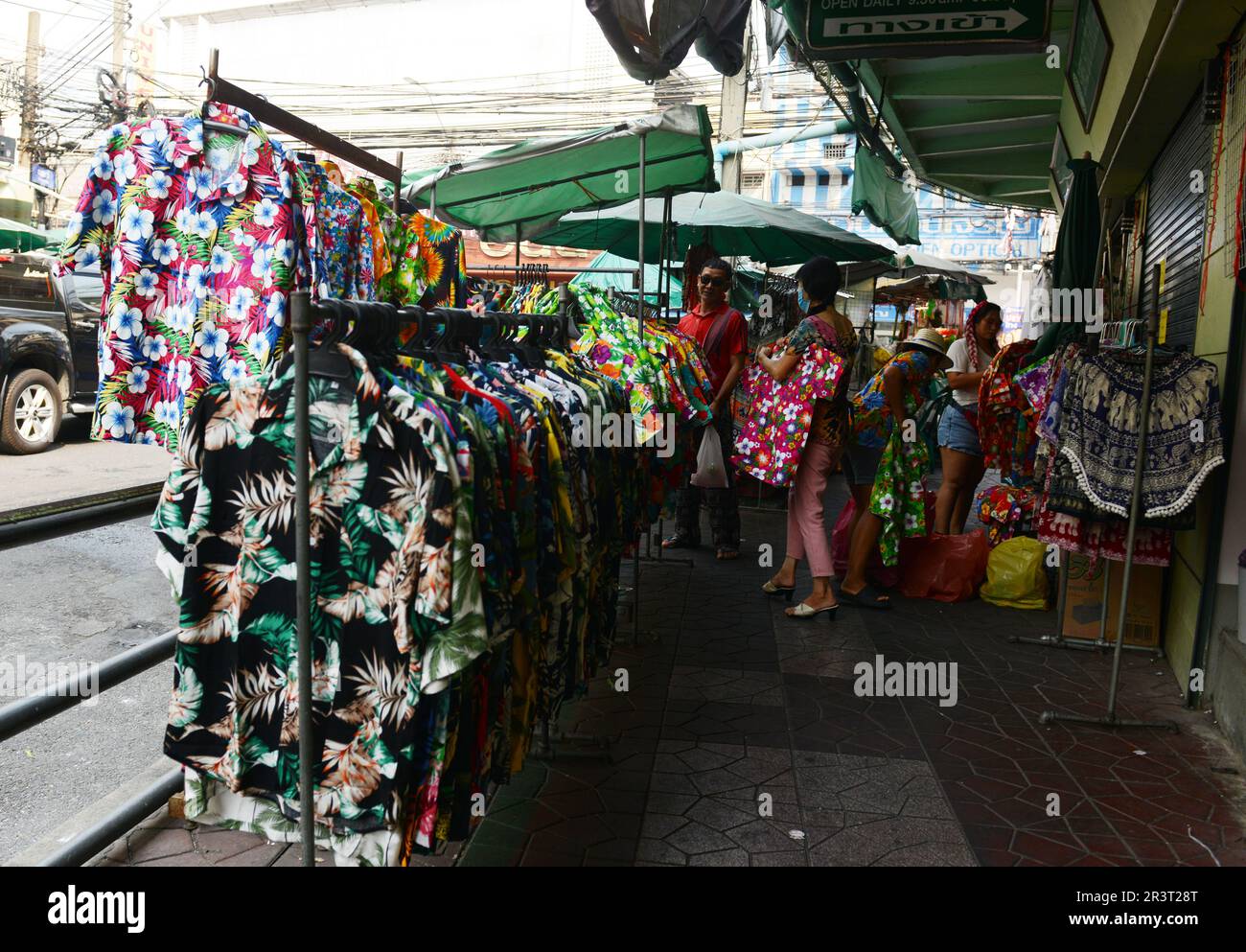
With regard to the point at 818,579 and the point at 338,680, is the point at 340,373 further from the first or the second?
the point at 818,579

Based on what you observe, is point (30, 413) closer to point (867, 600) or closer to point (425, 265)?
point (425, 265)

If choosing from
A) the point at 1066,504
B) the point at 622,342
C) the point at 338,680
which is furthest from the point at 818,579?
the point at 338,680

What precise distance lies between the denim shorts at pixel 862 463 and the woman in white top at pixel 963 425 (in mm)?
1228

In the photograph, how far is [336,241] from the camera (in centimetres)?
330

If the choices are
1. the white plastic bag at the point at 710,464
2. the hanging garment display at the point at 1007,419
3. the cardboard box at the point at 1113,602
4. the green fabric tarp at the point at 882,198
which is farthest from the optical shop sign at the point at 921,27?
the green fabric tarp at the point at 882,198

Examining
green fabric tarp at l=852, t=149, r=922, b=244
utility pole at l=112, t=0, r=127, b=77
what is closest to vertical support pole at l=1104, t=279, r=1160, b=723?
green fabric tarp at l=852, t=149, r=922, b=244

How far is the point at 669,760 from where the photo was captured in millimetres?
3730

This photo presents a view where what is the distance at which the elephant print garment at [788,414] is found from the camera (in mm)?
5469

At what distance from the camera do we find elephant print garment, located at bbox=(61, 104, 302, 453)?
3.01 m

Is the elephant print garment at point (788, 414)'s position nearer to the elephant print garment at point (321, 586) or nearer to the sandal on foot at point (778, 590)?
the sandal on foot at point (778, 590)

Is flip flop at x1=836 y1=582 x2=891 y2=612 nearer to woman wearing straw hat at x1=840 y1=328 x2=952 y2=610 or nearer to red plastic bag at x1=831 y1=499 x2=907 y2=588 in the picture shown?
woman wearing straw hat at x1=840 y1=328 x2=952 y2=610

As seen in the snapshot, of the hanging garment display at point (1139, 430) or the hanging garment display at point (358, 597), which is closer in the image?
the hanging garment display at point (358, 597)

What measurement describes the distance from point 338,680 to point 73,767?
2.12m

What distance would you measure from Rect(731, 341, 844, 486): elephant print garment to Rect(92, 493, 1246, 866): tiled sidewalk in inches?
37.6
